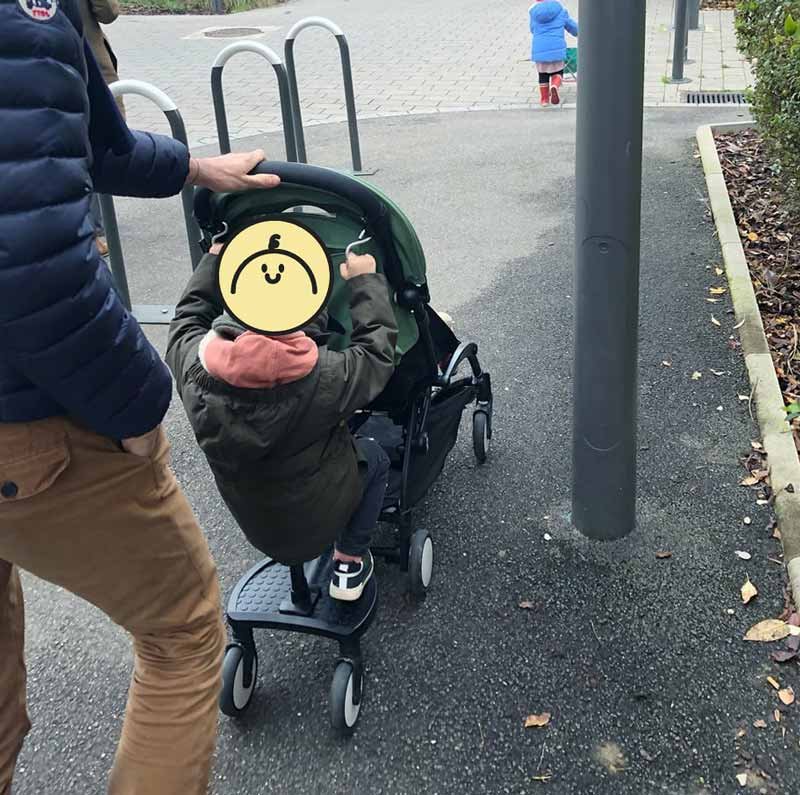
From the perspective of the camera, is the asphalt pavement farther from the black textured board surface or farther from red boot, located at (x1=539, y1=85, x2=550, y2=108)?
red boot, located at (x1=539, y1=85, x2=550, y2=108)

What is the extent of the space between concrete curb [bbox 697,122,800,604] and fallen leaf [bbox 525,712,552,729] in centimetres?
92

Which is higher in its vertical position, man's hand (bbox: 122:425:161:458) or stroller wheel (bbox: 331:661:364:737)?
man's hand (bbox: 122:425:161:458)

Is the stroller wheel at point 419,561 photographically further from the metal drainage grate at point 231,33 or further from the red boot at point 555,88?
the metal drainage grate at point 231,33

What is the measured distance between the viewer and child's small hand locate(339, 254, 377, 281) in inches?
102

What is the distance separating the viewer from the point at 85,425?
5.68 ft

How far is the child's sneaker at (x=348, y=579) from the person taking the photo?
8.61 feet

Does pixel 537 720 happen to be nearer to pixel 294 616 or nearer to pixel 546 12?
pixel 294 616

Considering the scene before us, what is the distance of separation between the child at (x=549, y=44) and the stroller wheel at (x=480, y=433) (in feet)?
22.8

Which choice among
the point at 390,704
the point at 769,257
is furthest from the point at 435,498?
the point at 769,257

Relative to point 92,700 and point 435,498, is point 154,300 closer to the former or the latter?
point 435,498

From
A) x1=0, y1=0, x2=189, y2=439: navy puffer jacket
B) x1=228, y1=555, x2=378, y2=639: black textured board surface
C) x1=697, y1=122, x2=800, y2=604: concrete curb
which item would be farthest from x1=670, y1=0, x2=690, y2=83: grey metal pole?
x1=0, y1=0, x2=189, y2=439: navy puffer jacket

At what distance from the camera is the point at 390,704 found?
2.67m

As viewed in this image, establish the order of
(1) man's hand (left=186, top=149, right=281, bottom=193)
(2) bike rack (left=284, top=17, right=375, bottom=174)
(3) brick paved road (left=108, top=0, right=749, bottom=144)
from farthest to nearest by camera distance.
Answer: (3) brick paved road (left=108, top=0, right=749, bottom=144) < (2) bike rack (left=284, top=17, right=375, bottom=174) < (1) man's hand (left=186, top=149, right=281, bottom=193)

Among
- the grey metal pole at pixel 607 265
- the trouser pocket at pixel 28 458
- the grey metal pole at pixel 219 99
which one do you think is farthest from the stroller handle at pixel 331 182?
the grey metal pole at pixel 219 99
